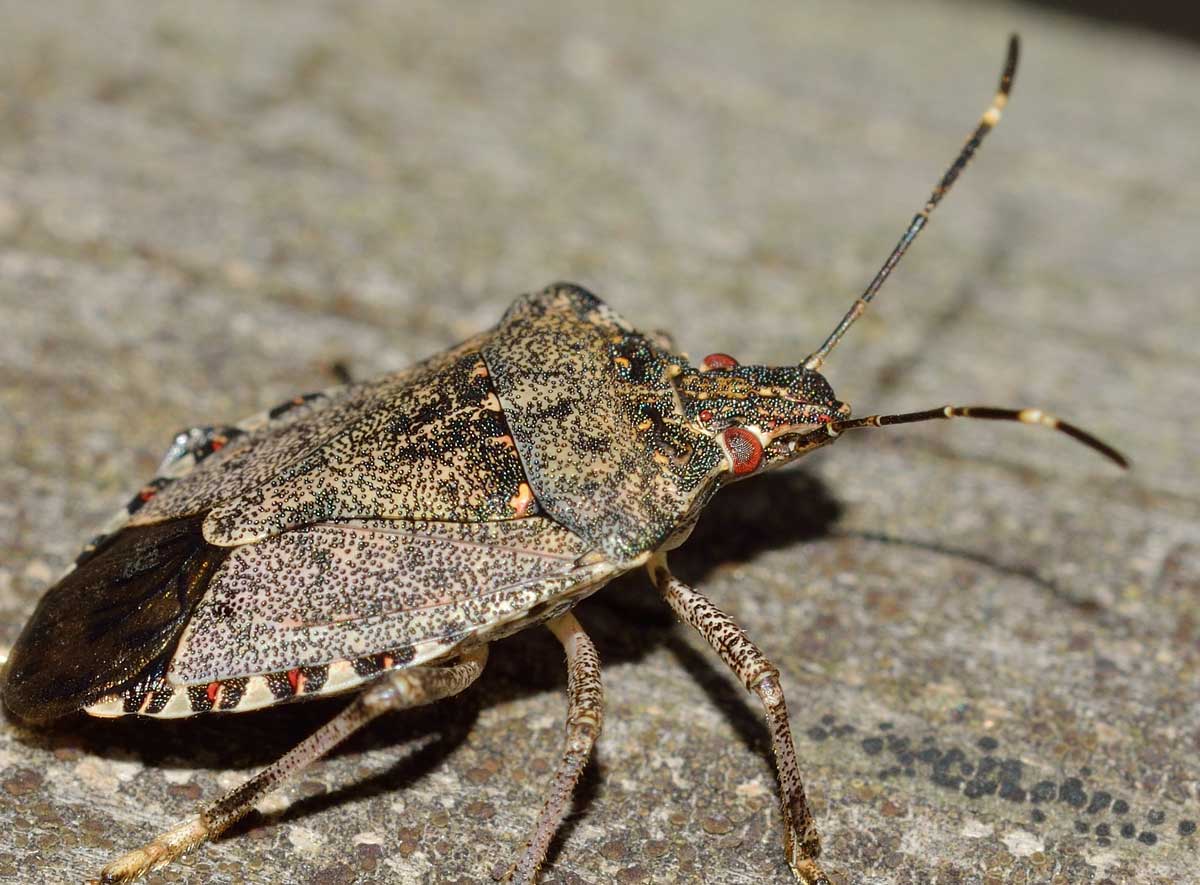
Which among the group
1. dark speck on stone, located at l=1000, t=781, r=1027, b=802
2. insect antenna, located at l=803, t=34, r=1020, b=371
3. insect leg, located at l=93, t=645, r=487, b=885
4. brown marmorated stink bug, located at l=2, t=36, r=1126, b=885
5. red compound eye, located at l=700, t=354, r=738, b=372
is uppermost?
insect antenna, located at l=803, t=34, r=1020, b=371

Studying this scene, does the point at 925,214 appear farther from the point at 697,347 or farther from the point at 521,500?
the point at 521,500

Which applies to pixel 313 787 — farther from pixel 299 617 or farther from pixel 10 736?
pixel 10 736

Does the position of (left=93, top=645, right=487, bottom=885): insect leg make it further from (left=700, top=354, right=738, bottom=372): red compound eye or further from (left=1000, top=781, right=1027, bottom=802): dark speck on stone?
(left=1000, top=781, right=1027, bottom=802): dark speck on stone

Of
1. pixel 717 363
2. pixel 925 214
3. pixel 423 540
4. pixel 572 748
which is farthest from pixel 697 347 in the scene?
pixel 572 748

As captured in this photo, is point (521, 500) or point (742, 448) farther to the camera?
point (742, 448)

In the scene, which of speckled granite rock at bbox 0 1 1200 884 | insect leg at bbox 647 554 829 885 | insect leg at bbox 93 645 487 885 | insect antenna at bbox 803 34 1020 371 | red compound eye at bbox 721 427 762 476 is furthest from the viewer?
insect antenna at bbox 803 34 1020 371

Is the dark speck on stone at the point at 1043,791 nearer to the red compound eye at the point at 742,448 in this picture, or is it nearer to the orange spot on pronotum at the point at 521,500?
the red compound eye at the point at 742,448

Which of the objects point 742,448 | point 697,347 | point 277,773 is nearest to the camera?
point 277,773

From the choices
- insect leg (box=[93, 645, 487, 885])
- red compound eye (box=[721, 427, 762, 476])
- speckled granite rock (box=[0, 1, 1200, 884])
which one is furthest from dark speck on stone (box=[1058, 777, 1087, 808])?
insect leg (box=[93, 645, 487, 885])
